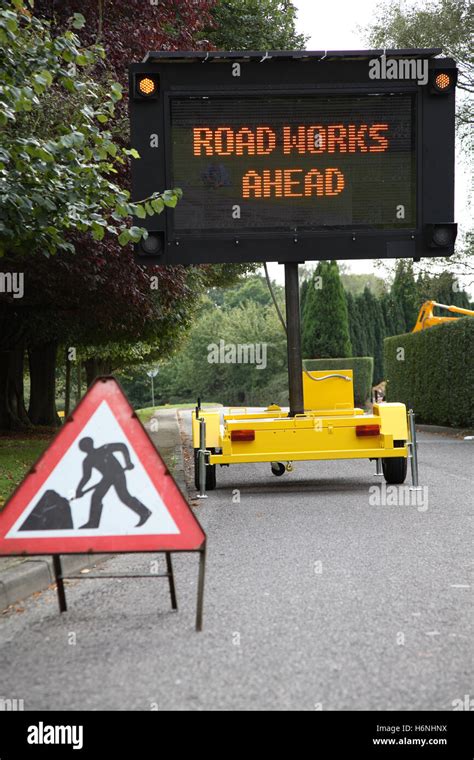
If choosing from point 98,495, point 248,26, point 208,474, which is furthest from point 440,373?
point 98,495

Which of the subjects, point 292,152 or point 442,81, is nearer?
point 292,152

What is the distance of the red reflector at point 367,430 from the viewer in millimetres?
11953

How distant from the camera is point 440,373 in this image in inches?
987

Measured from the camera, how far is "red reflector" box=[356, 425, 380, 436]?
39.2 feet

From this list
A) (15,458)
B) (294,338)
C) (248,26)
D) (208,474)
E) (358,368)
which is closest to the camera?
(294,338)

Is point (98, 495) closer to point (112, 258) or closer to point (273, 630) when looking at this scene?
point (273, 630)

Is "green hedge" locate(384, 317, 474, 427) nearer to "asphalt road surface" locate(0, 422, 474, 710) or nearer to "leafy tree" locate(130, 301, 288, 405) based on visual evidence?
"asphalt road surface" locate(0, 422, 474, 710)

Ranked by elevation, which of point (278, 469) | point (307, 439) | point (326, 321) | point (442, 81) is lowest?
point (278, 469)

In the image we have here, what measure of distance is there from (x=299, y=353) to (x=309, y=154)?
2.24 m

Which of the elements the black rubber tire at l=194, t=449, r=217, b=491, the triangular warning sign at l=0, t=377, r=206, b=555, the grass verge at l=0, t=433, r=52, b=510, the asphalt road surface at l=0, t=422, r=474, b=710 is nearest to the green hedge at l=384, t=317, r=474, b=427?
the grass verge at l=0, t=433, r=52, b=510

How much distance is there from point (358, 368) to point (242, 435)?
29.8m

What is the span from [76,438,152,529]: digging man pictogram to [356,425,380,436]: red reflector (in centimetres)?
673
